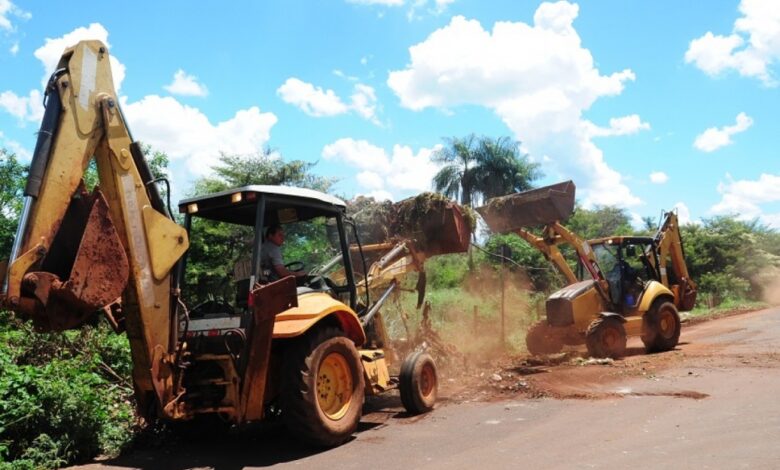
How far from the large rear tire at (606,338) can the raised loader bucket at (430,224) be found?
145 inches

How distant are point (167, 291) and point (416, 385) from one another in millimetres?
3252

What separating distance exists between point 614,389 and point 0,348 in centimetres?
793

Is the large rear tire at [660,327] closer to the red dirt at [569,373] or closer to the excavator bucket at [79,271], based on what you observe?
the red dirt at [569,373]

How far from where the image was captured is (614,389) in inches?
345

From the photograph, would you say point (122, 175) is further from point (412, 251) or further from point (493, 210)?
point (493, 210)

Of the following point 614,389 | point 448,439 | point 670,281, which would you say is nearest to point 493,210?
point 614,389

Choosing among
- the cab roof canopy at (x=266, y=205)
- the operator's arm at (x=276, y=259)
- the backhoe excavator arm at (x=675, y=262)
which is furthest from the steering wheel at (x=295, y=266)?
the backhoe excavator arm at (x=675, y=262)

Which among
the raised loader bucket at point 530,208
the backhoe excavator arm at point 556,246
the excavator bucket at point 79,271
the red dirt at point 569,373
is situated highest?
the raised loader bucket at point 530,208

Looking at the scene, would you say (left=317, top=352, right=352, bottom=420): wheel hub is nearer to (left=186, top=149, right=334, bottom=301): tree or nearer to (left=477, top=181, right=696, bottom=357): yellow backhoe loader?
(left=186, top=149, right=334, bottom=301): tree

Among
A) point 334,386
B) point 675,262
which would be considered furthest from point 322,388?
point 675,262

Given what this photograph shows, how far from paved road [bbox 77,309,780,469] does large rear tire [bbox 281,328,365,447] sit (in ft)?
0.72

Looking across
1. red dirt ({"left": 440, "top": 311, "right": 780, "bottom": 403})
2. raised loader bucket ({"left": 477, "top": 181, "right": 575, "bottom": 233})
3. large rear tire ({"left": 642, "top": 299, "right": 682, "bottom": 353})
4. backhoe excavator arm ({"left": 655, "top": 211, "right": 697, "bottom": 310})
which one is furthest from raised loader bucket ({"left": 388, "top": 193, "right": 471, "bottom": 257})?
backhoe excavator arm ({"left": 655, "top": 211, "right": 697, "bottom": 310})

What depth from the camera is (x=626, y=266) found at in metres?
13.3

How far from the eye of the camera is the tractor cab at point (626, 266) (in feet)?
42.8
